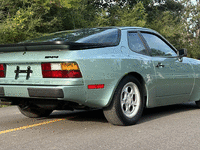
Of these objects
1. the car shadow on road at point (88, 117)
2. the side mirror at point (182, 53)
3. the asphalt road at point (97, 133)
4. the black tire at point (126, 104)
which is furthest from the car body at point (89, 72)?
the car shadow on road at point (88, 117)

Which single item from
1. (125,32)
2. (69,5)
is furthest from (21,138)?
(69,5)

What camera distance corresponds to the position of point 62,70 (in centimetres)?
418

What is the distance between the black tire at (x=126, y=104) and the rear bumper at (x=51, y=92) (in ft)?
1.78

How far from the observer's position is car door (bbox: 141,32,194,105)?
5.50 meters

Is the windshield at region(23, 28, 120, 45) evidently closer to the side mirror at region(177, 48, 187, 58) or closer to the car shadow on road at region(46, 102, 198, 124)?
the car shadow on road at region(46, 102, 198, 124)

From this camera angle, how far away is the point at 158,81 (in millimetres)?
5406

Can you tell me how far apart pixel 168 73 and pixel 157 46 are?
0.56 m

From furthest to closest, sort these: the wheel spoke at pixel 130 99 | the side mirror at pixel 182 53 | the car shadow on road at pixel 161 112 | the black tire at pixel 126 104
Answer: the side mirror at pixel 182 53 → the car shadow on road at pixel 161 112 → the wheel spoke at pixel 130 99 → the black tire at pixel 126 104

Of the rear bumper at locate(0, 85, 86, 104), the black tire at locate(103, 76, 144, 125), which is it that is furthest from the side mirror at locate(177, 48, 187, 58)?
the rear bumper at locate(0, 85, 86, 104)

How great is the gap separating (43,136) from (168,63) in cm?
270

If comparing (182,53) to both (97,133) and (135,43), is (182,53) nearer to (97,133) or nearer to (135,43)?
(135,43)

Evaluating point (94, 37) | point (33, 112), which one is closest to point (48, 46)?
point (94, 37)

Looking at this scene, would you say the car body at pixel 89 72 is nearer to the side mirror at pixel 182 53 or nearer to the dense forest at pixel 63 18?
the side mirror at pixel 182 53

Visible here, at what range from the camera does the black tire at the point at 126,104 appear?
464 cm
